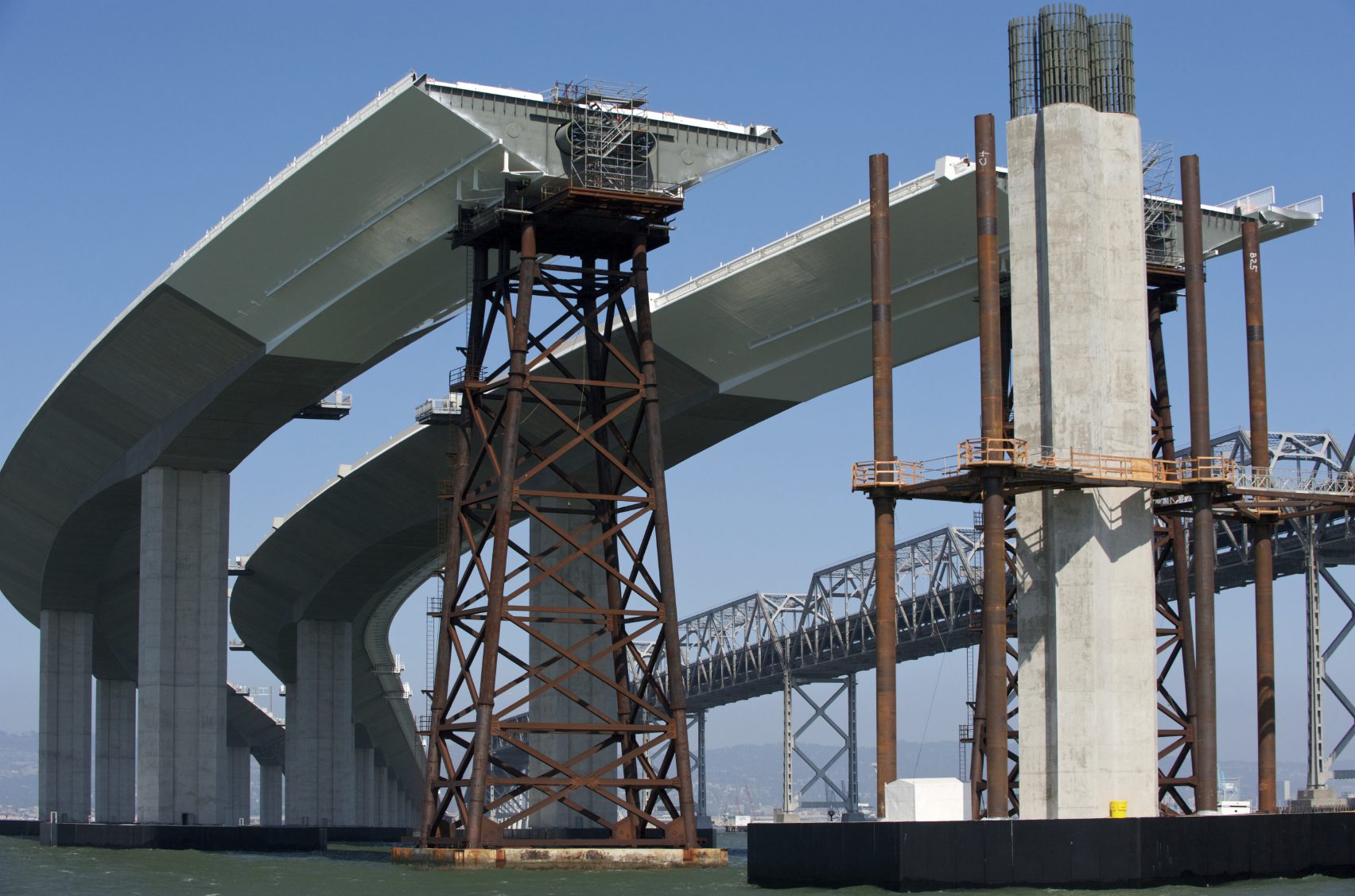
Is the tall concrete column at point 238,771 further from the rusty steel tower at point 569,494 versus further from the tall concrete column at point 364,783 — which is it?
the rusty steel tower at point 569,494

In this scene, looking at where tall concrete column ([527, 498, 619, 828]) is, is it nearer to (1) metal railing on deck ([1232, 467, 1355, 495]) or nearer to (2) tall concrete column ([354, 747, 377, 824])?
(1) metal railing on deck ([1232, 467, 1355, 495])

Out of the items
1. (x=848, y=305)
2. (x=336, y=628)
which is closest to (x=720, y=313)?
(x=848, y=305)

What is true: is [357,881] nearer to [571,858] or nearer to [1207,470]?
[571,858]

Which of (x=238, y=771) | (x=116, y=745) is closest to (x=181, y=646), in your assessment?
(x=116, y=745)

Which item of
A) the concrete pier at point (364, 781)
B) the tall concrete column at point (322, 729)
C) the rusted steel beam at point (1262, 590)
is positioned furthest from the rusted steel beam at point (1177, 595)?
the concrete pier at point (364, 781)

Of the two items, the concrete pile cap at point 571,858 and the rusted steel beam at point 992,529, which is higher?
the rusted steel beam at point 992,529

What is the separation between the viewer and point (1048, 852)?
40.0 metres

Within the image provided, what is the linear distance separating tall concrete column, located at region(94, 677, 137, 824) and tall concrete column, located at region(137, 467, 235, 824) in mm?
33477

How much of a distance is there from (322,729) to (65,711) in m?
13.5

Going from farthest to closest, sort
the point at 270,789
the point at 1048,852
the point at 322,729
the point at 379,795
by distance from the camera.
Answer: the point at 270,789 < the point at 379,795 < the point at 322,729 < the point at 1048,852

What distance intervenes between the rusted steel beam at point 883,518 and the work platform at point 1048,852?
8.91ft

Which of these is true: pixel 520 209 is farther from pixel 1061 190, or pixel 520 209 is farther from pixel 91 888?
pixel 91 888

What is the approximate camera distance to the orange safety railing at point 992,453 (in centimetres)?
4334

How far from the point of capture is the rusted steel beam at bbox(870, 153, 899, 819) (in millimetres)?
44312
